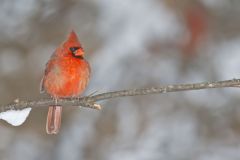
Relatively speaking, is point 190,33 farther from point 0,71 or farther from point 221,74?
point 0,71

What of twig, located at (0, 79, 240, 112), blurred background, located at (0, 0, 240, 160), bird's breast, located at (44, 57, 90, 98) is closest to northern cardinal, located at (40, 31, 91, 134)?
bird's breast, located at (44, 57, 90, 98)

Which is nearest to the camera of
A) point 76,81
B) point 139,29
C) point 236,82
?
point 236,82

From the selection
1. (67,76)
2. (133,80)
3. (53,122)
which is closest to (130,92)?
(67,76)

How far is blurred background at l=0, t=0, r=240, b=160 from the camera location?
8312mm

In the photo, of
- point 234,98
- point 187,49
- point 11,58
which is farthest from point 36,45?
point 234,98

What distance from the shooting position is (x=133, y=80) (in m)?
8.53

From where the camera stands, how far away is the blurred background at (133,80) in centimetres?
831

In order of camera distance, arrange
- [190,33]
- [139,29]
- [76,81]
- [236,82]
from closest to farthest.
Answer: [236,82]
[76,81]
[190,33]
[139,29]

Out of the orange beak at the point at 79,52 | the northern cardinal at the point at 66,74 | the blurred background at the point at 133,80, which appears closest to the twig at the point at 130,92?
the orange beak at the point at 79,52

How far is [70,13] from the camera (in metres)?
8.70

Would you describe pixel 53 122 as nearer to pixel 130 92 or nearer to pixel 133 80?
pixel 130 92

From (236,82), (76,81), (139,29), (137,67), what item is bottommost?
(236,82)

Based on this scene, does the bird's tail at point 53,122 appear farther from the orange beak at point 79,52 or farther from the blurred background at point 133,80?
the blurred background at point 133,80

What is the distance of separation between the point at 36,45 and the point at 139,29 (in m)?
1.39
